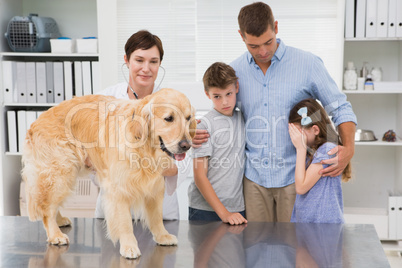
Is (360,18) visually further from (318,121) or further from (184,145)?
(184,145)

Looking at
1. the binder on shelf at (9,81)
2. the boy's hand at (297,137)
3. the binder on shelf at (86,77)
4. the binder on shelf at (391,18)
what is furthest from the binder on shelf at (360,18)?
the binder on shelf at (9,81)

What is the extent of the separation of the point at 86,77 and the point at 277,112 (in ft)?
6.55

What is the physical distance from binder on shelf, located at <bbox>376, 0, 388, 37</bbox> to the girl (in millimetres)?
1671

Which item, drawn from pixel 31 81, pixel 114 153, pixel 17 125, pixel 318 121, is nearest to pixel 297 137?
pixel 318 121

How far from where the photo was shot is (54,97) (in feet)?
11.5

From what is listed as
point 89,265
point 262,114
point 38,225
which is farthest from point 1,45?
point 89,265

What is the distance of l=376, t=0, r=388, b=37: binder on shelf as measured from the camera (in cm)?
325

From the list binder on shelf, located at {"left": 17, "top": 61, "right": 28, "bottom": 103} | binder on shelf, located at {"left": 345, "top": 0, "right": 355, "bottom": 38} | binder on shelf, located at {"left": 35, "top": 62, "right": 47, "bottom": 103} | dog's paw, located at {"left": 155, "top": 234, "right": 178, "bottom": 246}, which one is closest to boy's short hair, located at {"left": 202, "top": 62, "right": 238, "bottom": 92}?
dog's paw, located at {"left": 155, "top": 234, "right": 178, "bottom": 246}

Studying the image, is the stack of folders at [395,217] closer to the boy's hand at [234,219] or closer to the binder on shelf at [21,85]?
the boy's hand at [234,219]

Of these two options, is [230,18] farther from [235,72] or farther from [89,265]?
[89,265]

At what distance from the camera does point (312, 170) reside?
1.85 metres

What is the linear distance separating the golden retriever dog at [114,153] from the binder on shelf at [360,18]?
2.43m

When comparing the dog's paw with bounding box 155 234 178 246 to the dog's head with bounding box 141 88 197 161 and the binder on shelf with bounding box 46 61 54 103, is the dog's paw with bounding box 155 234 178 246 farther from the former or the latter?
the binder on shelf with bounding box 46 61 54 103

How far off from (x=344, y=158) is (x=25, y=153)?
1.29 meters
